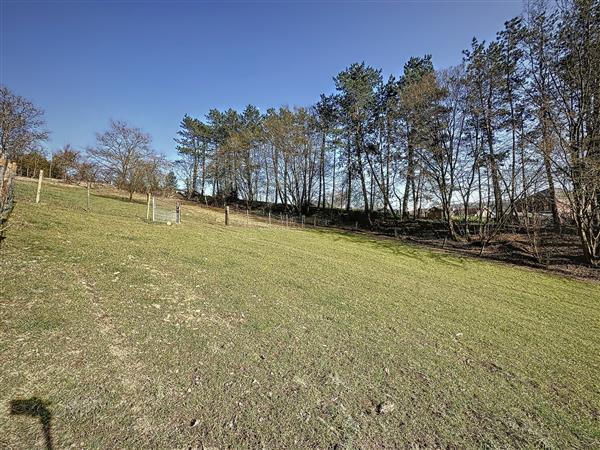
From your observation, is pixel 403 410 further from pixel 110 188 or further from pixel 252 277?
pixel 110 188

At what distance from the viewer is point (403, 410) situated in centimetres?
284

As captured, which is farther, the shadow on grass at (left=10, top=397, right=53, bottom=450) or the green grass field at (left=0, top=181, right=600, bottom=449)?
the green grass field at (left=0, top=181, right=600, bottom=449)

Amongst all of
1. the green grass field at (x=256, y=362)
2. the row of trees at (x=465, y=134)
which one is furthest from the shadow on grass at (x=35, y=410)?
the row of trees at (x=465, y=134)

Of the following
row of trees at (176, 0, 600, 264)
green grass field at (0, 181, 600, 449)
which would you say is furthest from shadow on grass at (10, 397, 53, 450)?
row of trees at (176, 0, 600, 264)

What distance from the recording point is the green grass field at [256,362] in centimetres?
239

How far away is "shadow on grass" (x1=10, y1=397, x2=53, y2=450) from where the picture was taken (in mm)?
2139

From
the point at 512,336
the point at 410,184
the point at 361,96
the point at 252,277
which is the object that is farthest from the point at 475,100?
the point at 252,277

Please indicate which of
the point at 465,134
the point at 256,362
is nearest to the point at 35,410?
the point at 256,362

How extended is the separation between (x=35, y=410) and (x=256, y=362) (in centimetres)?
201

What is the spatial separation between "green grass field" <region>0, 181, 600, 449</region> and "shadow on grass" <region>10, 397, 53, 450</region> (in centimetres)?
1

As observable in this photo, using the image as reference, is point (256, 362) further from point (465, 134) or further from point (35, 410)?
point (465, 134)

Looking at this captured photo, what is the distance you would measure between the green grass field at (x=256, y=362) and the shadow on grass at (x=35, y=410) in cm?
1

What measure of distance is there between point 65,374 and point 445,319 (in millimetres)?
6195

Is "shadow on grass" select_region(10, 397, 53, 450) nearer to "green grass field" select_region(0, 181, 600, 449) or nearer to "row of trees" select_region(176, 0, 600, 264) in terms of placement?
"green grass field" select_region(0, 181, 600, 449)
